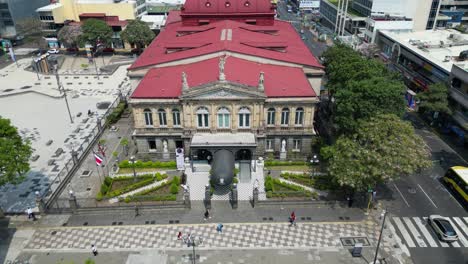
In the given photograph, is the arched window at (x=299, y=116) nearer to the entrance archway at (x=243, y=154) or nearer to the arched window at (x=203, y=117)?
the entrance archway at (x=243, y=154)

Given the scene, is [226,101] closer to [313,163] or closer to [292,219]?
[313,163]

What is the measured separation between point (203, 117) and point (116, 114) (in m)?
29.3

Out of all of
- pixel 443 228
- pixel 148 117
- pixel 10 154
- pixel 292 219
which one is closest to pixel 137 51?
pixel 148 117

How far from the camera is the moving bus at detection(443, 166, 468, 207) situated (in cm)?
5547

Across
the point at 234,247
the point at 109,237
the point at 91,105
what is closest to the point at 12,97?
the point at 91,105

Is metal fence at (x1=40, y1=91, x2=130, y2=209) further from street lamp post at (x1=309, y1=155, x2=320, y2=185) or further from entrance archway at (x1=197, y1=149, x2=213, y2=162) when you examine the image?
street lamp post at (x1=309, y1=155, x2=320, y2=185)

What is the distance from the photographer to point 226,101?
2435 inches

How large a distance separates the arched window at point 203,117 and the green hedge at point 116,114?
89.8 feet

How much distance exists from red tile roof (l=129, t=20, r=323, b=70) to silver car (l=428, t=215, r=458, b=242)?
124ft

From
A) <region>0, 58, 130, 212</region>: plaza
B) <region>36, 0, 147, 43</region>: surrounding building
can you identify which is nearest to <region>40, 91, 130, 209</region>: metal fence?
<region>0, 58, 130, 212</region>: plaza

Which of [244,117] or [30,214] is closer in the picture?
[30,214]

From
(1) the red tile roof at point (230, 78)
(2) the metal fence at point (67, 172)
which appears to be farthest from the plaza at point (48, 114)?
(1) the red tile roof at point (230, 78)

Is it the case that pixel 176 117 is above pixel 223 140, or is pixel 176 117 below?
above

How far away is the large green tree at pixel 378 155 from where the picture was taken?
49.1m
